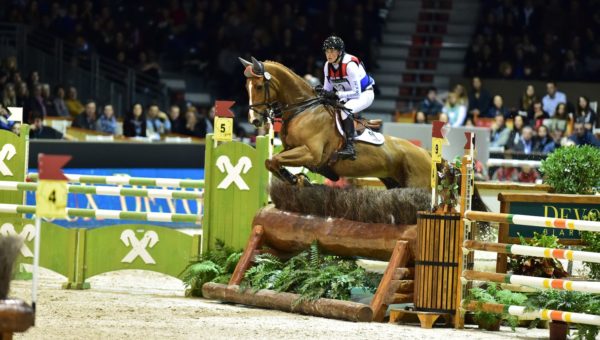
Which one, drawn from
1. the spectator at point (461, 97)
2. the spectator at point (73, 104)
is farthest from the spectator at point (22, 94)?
the spectator at point (461, 97)

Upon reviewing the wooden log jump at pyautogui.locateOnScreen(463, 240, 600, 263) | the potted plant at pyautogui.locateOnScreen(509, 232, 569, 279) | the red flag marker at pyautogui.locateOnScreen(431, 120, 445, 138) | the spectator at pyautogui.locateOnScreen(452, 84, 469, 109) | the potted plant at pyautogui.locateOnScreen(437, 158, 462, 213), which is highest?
the spectator at pyautogui.locateOnScreen(452, 84, 469, 109)

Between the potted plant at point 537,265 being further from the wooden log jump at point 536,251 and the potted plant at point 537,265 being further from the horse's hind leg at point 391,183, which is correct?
the horse's hind leg at point 391,183

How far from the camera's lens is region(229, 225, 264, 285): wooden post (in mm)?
10188

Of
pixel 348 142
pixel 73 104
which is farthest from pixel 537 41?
pixel 348 142

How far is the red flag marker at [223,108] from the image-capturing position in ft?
34.5

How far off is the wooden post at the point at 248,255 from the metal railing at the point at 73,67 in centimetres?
1061

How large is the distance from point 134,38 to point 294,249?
12.9 meters

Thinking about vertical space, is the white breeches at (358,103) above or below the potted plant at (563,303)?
above

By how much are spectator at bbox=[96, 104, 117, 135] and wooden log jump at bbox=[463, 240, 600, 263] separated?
10.0 meters

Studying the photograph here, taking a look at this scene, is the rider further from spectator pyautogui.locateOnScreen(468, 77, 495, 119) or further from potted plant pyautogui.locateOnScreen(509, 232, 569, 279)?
spectator pyautogui.locateOnScreen(468, 77, 495, 119)

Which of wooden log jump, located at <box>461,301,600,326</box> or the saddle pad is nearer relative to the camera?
wooden log jump, located at <box>461,301,600,326</box>

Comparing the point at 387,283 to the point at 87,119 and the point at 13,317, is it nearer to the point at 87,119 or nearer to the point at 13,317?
the point at 13,317

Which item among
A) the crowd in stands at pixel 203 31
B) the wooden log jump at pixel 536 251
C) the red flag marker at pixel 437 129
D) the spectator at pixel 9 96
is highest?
the crowd in stands at pixel 203 31

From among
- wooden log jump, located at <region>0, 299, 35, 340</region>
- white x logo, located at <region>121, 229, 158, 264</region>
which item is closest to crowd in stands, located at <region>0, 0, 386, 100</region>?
white x logo, located at <region>121, 229, 158, 264</region>
